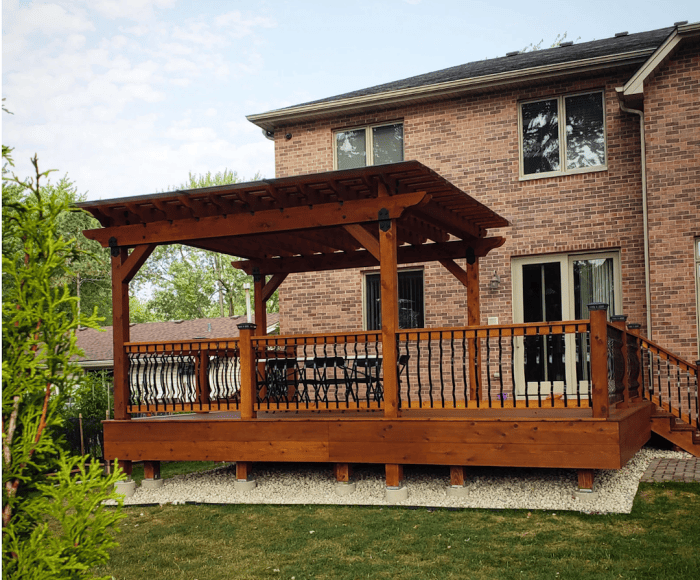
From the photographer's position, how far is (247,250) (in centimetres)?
Answer: 1088

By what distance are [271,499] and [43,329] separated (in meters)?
5.38

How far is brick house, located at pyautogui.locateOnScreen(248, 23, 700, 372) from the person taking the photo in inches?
421

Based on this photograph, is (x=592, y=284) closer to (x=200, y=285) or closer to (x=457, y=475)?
(x=457, y=475)

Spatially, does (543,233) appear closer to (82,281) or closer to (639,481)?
(639,481)

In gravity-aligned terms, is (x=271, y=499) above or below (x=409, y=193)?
below

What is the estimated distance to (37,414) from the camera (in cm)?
315

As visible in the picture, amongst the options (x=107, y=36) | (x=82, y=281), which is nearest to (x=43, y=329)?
(x=82, y=281)

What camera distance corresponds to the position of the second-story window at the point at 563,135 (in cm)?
1191

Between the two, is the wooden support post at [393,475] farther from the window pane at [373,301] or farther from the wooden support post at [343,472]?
the window pane at [373,301]

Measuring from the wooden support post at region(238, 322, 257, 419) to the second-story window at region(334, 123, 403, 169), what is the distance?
584cm

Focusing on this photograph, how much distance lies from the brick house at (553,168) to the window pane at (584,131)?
22mm

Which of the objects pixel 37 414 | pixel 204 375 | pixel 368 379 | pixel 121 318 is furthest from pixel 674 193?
pixel 37 414

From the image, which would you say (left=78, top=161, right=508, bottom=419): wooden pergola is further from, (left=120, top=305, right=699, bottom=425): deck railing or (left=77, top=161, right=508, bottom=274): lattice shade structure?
(left=120, top=305, right=699, bottom=425): deck railing

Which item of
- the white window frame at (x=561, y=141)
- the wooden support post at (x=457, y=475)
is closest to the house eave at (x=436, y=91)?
the white window frame at (x=561, y=141)
